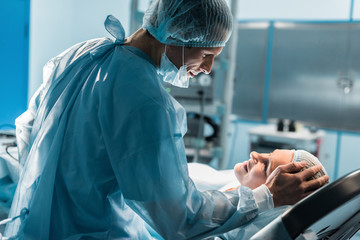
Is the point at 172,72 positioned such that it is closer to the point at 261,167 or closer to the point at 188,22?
the point at 188,22

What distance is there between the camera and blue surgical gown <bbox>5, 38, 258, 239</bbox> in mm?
800

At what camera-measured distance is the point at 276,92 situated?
13.6 feet

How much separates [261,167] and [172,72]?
1.84 ft

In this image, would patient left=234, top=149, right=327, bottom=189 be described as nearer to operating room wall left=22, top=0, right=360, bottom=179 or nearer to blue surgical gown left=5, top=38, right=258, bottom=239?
blue surgical gown left=5, top=38, right=258, bottom=239

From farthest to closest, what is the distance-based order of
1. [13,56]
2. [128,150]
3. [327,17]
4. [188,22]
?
[327,17] < [13,56] < [188,22] < [128,150]

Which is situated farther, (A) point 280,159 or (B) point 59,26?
(B) point 59,26

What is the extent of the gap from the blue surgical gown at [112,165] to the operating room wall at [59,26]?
7.60ft

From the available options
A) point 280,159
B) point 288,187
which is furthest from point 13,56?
point 288,187

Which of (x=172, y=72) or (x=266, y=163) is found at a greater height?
(x=172, y=72)

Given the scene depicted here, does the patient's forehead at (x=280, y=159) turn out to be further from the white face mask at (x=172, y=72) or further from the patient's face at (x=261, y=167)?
the white face mask at (x=172, y=72)

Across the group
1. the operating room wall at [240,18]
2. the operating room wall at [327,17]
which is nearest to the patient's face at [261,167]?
the operating room wall at [240,18]

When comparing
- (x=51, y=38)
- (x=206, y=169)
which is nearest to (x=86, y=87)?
(x=206, y=169)

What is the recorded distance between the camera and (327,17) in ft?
12.6

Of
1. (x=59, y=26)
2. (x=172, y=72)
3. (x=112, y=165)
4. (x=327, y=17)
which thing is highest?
(x=327, y=17)
